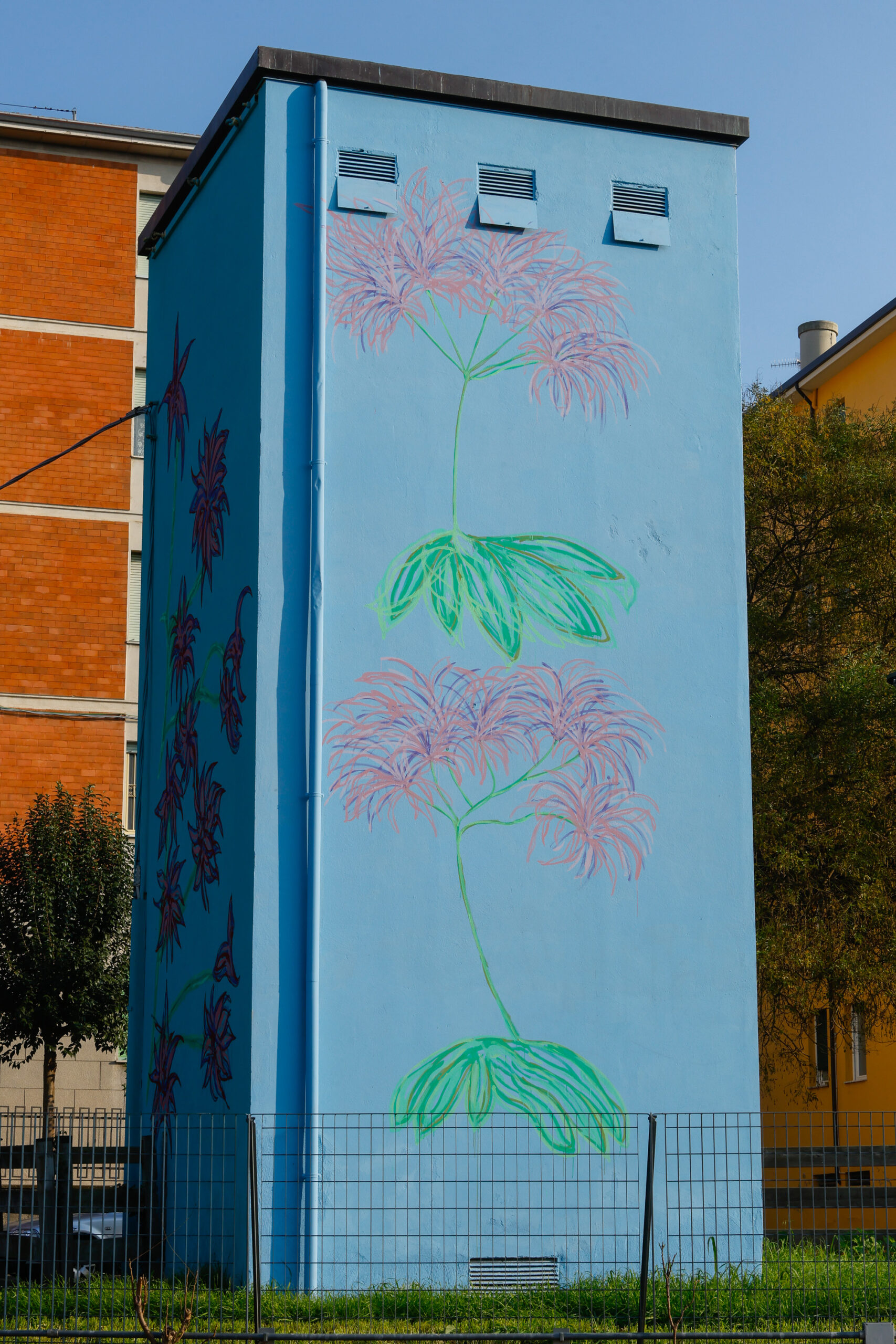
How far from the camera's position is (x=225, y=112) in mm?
13797

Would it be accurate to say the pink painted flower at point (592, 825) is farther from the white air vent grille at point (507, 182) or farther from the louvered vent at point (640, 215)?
the white air vent grille at point (507, 182)

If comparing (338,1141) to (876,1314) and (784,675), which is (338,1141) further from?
(784,675)

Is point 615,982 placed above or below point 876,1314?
above

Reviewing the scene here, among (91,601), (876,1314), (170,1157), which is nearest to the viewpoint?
(876,1314)


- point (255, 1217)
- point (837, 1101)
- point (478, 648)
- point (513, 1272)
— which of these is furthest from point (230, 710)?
point (837, 1101)

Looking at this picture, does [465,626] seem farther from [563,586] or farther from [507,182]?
[507,182]

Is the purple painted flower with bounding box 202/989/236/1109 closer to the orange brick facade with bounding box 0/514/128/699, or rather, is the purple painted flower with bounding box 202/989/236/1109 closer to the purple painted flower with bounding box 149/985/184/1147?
the purple painted flower with bounding box 149/985/184/1147

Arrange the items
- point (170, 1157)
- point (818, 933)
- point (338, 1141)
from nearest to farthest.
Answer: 1. point (338, 1141)
2. point (170, 1157)
3. point (818, 933)

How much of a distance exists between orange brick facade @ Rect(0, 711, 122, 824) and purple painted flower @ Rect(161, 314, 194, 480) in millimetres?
15529

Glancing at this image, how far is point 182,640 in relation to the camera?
47.7ft

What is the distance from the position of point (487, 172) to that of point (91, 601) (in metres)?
19.3

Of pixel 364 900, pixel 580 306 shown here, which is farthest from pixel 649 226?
pixel 364 900

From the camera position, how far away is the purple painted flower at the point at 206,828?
1300 centimetres

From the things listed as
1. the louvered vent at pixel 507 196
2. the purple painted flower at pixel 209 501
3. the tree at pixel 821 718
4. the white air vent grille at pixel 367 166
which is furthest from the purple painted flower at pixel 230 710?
the tree at pixel 821 718
